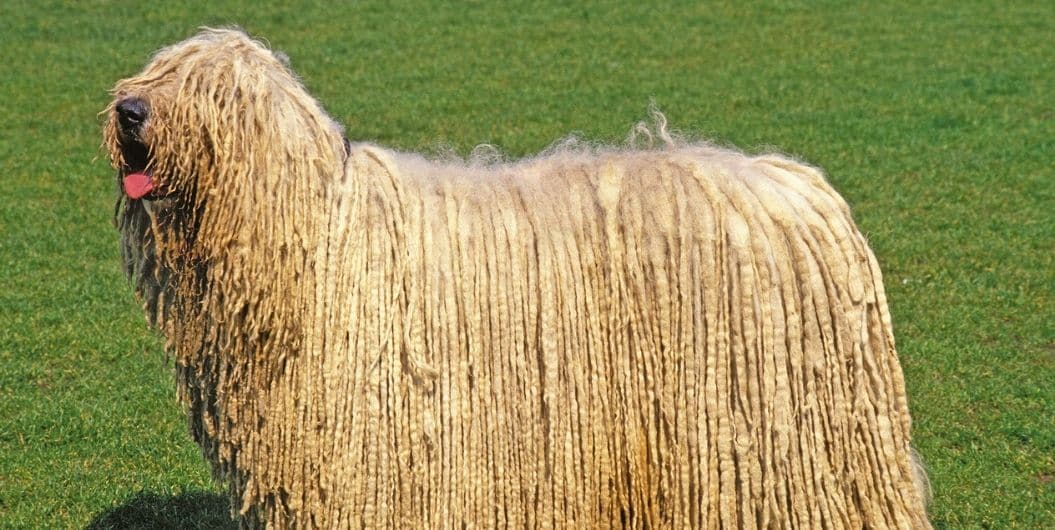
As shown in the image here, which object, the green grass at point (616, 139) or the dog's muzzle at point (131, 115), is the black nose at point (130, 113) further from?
the green grass at point (616, 139)

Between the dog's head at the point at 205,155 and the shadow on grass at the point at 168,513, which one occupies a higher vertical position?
the dog's head at the point at 205,155

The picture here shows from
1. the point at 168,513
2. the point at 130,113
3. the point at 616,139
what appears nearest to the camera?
the point at 130,113

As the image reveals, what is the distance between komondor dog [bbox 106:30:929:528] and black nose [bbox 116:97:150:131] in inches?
6.2

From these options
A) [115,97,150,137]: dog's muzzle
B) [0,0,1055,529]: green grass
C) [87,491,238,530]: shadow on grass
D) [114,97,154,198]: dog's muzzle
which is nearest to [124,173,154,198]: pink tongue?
[114,97,154,198]: dog's muzzle

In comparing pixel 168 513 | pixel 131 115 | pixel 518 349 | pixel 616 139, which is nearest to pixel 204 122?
pixel 131 115

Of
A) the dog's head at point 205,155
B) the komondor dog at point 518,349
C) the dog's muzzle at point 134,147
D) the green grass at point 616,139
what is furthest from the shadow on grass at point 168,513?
the dog's muzzle at point 134,147

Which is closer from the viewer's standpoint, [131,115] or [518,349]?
[131,115]

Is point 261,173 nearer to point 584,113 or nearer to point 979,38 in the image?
point 584,113

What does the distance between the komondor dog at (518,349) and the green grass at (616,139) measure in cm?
107

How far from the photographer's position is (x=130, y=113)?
370 centimetres

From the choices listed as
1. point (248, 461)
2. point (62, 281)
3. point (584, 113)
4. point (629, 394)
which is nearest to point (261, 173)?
point (248, 461)

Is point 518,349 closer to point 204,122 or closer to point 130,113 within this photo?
point 204,122

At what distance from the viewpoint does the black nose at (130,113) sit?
3.70 meters

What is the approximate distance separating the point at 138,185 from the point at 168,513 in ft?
8.36
